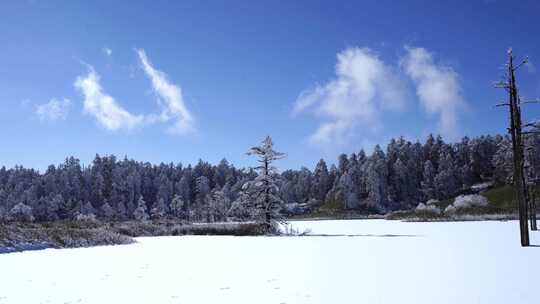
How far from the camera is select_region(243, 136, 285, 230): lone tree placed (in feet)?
144

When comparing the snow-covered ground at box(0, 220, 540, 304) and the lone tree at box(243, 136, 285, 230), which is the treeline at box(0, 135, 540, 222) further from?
the snow-covered ground at box(0, 220, 540, 304)

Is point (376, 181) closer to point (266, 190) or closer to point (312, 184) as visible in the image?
point (312, 184)

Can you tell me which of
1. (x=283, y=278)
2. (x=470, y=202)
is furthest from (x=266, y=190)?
(x=470, y=202)

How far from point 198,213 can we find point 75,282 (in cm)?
10863

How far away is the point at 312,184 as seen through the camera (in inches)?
6609

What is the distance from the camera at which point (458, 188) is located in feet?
459

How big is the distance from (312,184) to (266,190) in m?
125

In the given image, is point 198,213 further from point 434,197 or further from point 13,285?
point 13,285

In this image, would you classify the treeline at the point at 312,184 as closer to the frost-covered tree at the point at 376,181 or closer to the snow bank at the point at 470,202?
the frost-covered tree at the point at 376,181

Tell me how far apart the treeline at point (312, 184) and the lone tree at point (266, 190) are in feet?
239

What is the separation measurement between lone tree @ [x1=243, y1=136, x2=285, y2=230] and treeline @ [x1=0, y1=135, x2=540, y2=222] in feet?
239

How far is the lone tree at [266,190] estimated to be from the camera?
43.9 metres

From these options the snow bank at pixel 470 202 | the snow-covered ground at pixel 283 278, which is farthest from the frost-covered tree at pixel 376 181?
the snow-covered ground at pixel 283 278

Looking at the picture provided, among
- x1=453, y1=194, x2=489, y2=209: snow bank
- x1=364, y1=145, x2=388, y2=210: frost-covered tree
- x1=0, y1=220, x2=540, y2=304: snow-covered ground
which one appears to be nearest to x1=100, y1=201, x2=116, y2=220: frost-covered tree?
x1=364, y1=145, x2=388, y2=210: frost-covered tree
